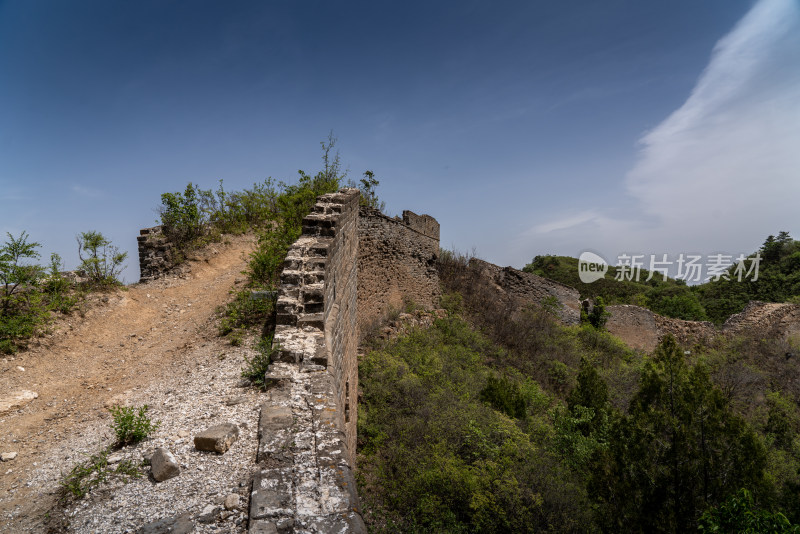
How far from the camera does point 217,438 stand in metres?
2.70

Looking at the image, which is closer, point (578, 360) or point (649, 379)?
point (649, 379)

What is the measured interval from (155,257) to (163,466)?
24.6 ft

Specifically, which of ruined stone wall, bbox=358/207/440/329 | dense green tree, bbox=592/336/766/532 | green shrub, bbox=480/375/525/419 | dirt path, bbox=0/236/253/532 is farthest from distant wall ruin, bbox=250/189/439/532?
green shrub, bbox=480/375/525/419

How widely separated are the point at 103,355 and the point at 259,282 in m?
2.35

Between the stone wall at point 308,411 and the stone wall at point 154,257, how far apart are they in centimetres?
536

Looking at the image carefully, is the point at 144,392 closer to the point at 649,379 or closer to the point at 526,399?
the point at 649,379

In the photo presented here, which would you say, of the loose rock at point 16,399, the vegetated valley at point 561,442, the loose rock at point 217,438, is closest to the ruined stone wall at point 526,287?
the vegetated valley at point 561,442

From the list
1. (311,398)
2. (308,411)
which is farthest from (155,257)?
(308,411)

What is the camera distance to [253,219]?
11.4 m

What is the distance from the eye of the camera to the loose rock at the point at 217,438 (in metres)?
2.71

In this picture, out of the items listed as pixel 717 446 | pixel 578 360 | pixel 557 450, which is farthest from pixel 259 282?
pixel 578 360

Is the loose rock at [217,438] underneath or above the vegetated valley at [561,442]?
above

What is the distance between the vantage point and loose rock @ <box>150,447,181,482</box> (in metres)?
2.53

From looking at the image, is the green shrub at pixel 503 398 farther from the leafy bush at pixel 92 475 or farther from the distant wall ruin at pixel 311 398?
the leafy bush at pixel 92 475
